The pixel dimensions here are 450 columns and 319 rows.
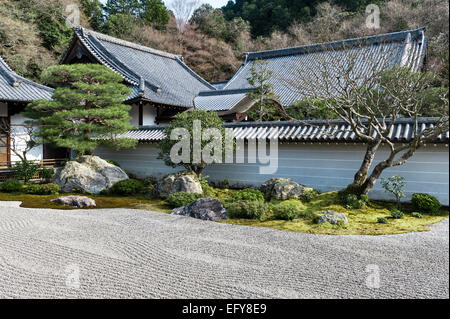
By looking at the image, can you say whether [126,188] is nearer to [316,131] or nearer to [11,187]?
[11,187]

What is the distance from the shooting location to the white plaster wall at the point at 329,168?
30.5 ft

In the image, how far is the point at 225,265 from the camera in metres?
4.82

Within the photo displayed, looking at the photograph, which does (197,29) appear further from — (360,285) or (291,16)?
(360,285)

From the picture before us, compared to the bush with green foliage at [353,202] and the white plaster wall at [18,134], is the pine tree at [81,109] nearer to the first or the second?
the white plaster wall at [18,134]

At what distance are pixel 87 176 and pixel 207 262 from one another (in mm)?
8057

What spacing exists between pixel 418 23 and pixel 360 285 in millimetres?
23542

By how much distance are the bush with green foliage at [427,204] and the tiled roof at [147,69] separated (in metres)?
11.7

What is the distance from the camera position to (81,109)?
12.2m

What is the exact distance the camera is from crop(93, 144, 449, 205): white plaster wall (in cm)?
929

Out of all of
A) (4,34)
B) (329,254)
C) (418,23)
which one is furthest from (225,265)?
(418,23)

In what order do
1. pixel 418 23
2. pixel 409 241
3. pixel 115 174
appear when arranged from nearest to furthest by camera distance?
pixel 409 241 < pixel 115 174 < pixel 418 23

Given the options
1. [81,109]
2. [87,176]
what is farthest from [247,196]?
[81,109]

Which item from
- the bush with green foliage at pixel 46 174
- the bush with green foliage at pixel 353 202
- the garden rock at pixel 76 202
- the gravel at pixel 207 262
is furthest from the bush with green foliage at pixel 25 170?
the bush with green foliage at pixel 353 202

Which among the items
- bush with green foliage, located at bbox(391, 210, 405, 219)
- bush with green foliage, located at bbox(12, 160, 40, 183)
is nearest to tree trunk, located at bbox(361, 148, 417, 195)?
bush with green foliage, located at bbox(391, 210, 405, 219)
